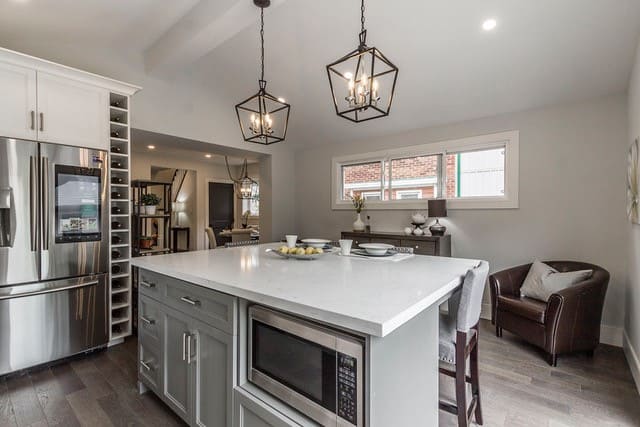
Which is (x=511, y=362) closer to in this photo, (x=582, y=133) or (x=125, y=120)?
(x=582, y=133)

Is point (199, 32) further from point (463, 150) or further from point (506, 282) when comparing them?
point (506, 282)

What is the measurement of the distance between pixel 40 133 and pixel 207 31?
1.68 metres

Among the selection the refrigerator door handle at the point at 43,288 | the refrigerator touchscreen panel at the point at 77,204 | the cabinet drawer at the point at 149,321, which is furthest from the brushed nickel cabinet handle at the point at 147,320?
the refrigerator touchscreen panel at the point at 77,204

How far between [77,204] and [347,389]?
294 cm

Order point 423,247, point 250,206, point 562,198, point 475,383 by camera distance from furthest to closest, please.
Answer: point 250,206 < point 423,247 < point 562,198 < point 475,383

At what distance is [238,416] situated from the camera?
1431 mm

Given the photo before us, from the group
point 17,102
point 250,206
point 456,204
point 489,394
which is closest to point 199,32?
point 17,102

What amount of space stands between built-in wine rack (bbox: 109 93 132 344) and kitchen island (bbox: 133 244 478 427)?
1.26 m

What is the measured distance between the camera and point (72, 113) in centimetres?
Result: 281

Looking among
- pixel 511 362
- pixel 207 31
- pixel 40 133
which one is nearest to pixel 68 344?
pixel 40 133

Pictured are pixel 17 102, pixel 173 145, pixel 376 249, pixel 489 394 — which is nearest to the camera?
pixel 489 394

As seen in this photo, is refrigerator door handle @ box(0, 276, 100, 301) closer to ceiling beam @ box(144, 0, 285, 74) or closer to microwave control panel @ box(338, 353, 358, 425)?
ceiling beam @ box(144, 0, 285, 74)

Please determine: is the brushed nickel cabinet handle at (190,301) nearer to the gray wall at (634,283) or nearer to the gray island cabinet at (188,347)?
the gray island cabinet at (188,347)

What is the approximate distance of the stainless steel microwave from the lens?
42.5 inches
